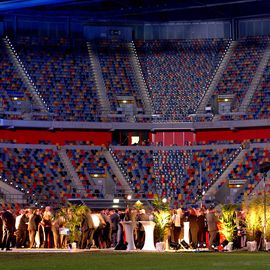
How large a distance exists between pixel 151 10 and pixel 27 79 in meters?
9.92

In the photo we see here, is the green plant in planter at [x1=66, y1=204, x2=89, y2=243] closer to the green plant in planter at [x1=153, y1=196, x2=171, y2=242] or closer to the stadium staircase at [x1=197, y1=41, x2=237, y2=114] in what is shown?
A: the green plant in planter at [x1=153, y1=196, x2=171, y2=242]

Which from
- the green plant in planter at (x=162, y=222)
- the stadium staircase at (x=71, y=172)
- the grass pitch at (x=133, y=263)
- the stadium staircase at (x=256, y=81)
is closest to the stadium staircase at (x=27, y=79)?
the stadium staircase at (x=71, y=172)

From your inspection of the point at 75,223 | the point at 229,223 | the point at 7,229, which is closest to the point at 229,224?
the point at 229,223

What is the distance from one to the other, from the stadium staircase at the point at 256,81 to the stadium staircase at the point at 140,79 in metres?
6.38

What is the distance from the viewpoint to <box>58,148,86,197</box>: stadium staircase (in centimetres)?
6050

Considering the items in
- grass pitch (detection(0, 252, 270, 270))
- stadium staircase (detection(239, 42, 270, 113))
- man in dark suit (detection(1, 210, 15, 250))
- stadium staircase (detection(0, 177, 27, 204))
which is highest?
stadium staircase (detection(239, 42, 270, 113))

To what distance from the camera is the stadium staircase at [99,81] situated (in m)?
66.4

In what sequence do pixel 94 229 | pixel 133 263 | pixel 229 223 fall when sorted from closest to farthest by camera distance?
pixel 133 263 → pixel 229 223 → pixel 94 229

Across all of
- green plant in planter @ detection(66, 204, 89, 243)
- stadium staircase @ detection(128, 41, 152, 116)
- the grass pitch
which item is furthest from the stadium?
the grass pitch

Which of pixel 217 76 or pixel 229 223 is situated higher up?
pixel 217 76

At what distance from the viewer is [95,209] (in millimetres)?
57750

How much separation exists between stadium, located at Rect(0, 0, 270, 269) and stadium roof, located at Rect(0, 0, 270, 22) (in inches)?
3.8

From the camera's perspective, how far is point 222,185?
6044cm

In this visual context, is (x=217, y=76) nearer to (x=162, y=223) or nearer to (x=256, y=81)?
(x=256, y=81)
